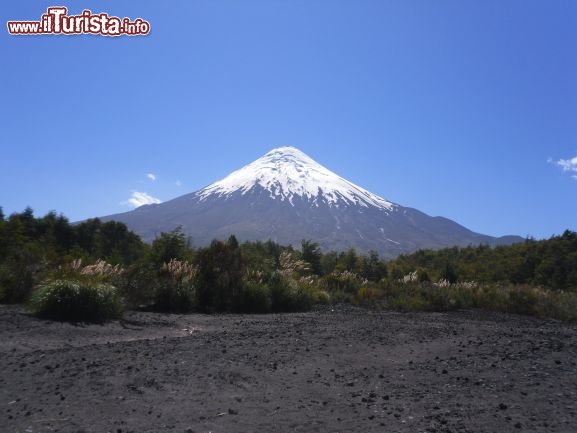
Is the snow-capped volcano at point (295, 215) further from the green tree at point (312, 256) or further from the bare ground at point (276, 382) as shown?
the bare ground at point (276, 382)

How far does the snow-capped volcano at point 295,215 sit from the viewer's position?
116 m

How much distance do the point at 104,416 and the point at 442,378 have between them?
118 inches

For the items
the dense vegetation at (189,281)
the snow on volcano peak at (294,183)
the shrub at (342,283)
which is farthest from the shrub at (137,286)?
the snow on volcano peak at (294,183)

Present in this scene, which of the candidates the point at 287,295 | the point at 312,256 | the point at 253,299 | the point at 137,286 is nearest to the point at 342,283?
the point at 287,295

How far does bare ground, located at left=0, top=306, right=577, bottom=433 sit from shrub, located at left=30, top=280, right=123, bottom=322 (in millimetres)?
364

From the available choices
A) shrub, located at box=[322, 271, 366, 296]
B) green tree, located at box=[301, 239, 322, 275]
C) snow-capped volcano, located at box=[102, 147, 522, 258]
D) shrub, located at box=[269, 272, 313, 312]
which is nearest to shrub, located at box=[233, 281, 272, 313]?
shrub, located at box=[269, 272, 313, 312]

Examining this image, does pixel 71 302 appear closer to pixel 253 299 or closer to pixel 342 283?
pixel 253 299

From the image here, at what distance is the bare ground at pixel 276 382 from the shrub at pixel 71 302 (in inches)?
14.3

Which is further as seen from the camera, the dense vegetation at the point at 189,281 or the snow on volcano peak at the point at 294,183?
the snow on volcano peak at the point at 294,183

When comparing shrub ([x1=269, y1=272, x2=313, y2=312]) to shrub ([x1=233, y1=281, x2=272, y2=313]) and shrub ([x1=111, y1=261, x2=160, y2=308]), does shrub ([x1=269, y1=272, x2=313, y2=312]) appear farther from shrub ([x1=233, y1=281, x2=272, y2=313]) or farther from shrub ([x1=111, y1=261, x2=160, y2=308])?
shrub ([x1=111, y1=261, x2=160, y2=308])

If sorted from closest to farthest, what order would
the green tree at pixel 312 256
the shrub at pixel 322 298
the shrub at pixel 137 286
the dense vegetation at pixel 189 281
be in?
the dense vegetation at pixel 189 281
the shrub at pixel 137 286
the shrub at pixel 322 298
the green tree at pixel 312 256

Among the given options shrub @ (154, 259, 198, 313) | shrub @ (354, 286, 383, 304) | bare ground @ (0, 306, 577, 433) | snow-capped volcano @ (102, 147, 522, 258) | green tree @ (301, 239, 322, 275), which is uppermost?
snow-capped volcano @ (102, 147, 522, 258)

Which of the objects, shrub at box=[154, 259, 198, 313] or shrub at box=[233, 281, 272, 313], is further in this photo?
shrub at box=[233, 281, 272, 313]

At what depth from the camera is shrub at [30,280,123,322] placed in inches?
285
